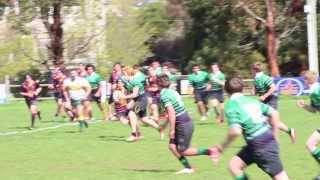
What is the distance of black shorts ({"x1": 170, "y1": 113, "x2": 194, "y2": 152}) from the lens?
1221 centimetres

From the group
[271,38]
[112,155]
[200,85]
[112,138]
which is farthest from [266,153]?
[271,38]

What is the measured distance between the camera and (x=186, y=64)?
61094 millimetres

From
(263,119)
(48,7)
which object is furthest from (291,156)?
(48,7)

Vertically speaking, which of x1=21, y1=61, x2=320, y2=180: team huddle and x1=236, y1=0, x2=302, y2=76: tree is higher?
x1=236, y1=0, x2=302, y2=76: tree

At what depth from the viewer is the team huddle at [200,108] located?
8602mm

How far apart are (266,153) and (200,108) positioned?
1516cm

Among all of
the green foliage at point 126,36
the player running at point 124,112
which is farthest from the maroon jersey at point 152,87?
the green foliage at point 126,36

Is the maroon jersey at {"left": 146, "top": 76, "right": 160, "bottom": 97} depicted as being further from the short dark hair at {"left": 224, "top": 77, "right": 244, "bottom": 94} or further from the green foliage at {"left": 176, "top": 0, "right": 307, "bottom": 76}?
the green foliage at {"left": 176, "top": 0, "right": 307, "bottom": 76}

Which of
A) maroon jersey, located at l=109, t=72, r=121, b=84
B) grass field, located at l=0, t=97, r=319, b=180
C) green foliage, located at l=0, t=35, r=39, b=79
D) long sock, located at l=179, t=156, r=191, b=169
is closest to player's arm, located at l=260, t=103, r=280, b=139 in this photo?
grass field, located at l=0, t=97, r=319, b=180

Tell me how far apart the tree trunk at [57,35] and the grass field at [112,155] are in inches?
964

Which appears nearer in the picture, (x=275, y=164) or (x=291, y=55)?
(x=275, y=164)

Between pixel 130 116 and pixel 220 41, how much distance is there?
122 ft

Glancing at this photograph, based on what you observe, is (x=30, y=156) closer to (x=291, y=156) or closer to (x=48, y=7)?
(x=291, y=156)

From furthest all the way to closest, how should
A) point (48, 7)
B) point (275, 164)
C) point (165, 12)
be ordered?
point (165, 12), point (48, 7), point (275, 164)
